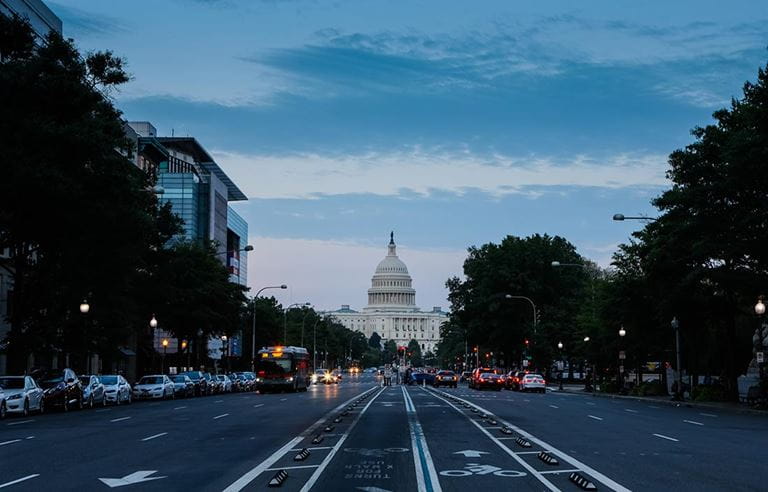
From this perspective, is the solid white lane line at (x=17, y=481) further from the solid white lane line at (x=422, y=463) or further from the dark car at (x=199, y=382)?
the dark car at (x=199, y=382)

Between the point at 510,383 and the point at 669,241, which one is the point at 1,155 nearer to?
the point at 669,241

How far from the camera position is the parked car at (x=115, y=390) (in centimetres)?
4744

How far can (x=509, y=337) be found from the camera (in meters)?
107

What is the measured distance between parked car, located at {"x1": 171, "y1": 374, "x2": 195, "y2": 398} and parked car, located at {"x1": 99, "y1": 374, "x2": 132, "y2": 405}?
871 centimetres

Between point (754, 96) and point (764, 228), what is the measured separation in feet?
A: 18.3

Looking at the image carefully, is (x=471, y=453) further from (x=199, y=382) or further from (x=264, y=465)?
(x=199, y=382)

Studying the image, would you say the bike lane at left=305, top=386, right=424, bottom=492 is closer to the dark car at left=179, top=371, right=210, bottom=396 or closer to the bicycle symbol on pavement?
the bicycle symbol on pavement

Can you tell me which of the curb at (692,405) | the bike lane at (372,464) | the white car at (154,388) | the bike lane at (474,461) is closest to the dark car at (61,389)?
the white car at (154,388)

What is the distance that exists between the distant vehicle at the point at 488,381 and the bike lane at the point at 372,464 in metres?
50.2

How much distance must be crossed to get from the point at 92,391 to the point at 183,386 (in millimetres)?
16059

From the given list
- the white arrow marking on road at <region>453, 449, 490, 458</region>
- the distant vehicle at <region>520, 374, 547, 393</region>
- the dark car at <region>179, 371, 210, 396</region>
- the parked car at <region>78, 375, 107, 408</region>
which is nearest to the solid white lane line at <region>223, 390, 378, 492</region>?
the white arrow marking on road at <region>453, 449, 490, 458</region>

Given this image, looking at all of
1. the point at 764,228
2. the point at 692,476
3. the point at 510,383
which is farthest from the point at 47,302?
the point at 510,383

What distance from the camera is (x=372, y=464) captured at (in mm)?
16562

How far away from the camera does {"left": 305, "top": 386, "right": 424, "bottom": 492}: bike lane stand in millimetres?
13812
